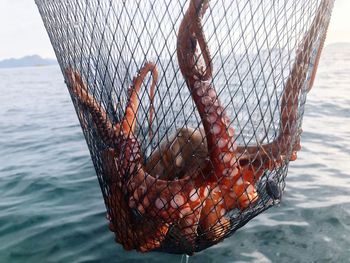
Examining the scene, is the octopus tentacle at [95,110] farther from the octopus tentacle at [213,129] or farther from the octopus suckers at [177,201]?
the octopus tentacle at [213,129]

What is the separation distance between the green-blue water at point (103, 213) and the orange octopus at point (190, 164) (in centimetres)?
138

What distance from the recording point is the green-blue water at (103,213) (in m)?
5.42

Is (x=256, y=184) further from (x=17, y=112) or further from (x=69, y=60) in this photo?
(x=17, y=112)

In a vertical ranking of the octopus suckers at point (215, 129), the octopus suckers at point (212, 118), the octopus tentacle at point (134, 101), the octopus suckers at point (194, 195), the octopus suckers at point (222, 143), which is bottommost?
the octopus suckers at point (194, 195)

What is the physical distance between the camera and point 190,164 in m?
4.21

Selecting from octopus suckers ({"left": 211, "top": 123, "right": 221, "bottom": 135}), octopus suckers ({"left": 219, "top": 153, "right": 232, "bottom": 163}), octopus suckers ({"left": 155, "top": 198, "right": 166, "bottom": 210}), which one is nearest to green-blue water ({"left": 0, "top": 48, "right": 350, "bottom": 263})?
octopus suckers ({"left": 155, "top": 198, "right": 166, "bottom": 210})

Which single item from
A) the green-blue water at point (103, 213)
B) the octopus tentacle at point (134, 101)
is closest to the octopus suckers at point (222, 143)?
the octopus tentacle at point (134, 101)

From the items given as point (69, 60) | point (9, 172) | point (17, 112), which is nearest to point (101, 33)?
point (69, 60)

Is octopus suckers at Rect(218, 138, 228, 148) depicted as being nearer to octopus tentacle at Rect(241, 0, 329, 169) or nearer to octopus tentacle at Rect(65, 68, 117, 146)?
octopus tentacle at Rect(241, 0, 329, 169)

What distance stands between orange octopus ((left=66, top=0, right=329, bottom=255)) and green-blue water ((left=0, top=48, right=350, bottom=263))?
1377 mm

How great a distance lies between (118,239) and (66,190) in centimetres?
392

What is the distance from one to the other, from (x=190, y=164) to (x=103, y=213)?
3090 millimetres

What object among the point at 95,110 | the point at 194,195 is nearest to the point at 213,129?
the point at 194,195

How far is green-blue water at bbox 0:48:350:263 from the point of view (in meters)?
5.42
